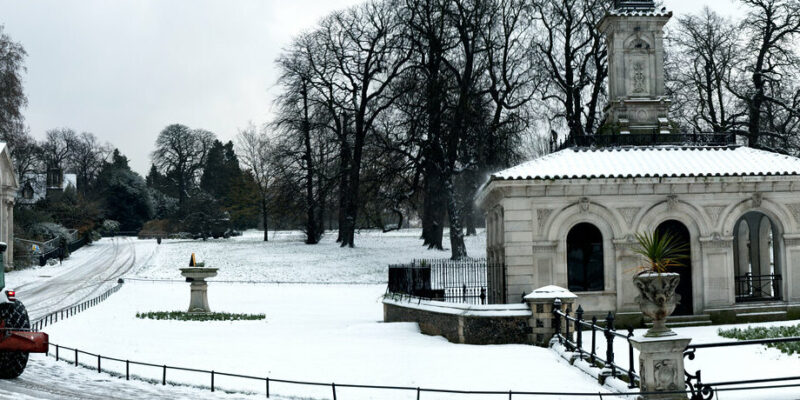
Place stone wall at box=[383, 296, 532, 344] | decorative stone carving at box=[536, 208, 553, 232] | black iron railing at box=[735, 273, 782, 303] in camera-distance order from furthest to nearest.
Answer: black iron railing at box=[735, 273, 782, 303] < decorative stone carving at box=[536, 208, 553, 232] < stone wall at box=[383, 296, 532, 344]

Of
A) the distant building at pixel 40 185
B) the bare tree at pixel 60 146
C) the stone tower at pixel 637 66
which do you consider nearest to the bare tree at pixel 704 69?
the stone tower at pixel 637 66

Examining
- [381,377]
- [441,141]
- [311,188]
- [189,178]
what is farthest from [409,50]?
[189,178]

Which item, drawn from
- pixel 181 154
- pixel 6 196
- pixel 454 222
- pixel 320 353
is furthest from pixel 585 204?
pixel 181 154

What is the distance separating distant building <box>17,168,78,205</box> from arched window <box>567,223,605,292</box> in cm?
6516

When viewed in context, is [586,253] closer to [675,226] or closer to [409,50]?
[675,226]

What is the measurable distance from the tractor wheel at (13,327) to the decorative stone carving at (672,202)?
52.7 feet

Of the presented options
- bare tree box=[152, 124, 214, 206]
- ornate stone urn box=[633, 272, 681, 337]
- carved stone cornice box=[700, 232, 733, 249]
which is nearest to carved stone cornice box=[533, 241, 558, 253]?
carved stone cornice box=[700, 232, 733, 249]

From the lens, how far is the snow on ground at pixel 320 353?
14672 mm

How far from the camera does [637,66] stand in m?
26.7

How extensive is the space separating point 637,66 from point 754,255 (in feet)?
23.5

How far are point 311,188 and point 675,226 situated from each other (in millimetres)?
34794

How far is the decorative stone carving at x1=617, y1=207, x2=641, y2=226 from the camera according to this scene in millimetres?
22703

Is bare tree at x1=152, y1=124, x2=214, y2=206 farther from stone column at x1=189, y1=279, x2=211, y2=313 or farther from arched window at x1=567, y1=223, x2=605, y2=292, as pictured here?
arched window at x1=567, y1=223, x2=605, y2=292

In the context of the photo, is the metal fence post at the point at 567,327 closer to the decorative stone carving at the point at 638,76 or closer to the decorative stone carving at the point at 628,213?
the decorative stone carving at the point at 628,213
